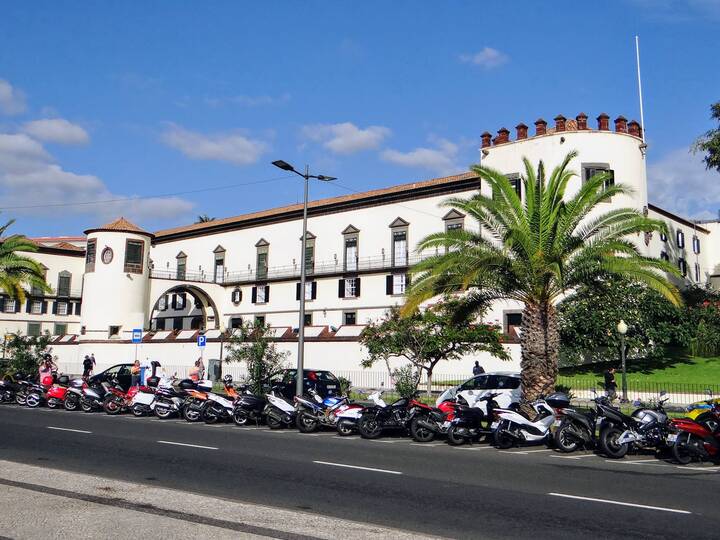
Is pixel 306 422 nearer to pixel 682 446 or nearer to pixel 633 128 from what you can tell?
pixel 682 446

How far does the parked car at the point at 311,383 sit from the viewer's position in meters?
24.1

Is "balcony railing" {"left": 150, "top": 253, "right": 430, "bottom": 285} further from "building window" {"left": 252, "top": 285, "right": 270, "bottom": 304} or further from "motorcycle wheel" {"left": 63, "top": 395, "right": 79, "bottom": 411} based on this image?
"motorcycle wheel" {"left": 63, "top": 395, "right": 79, "bottom": 411}

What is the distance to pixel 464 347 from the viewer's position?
29.9 m

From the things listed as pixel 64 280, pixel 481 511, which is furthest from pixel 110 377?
pixel 64 280

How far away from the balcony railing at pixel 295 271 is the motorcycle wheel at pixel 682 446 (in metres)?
35.6

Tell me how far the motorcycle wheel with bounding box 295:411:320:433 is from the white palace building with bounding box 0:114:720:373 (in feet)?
60.8

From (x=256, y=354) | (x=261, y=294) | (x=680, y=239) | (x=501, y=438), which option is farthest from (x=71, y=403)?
(x=680, y=239)

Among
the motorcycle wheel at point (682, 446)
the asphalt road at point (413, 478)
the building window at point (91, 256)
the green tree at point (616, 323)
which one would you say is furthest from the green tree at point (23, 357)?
the motorcycle wheel at point (682, 446)

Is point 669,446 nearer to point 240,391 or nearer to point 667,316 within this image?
point 240,391

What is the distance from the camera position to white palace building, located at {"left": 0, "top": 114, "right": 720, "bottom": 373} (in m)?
43.1

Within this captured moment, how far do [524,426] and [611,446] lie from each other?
205 cm

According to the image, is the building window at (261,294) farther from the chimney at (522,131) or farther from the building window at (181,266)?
the chimney at (522,131)

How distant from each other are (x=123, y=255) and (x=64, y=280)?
20027mm

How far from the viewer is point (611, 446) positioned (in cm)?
1433
